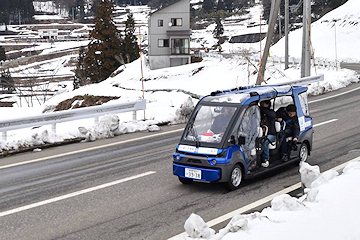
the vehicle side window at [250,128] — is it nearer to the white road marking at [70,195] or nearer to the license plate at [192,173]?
the license plate at [192,173]

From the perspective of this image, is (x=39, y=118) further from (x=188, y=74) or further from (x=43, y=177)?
(x=188, y=74)

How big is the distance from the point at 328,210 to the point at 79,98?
51.9 metres

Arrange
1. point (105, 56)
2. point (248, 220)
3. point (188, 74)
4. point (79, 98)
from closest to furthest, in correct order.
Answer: point (248, 220) → point (79, 98) → point (188, 74) → point (105, 56)

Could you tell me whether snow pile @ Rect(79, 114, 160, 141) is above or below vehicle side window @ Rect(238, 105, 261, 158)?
below

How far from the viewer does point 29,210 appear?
987 cm

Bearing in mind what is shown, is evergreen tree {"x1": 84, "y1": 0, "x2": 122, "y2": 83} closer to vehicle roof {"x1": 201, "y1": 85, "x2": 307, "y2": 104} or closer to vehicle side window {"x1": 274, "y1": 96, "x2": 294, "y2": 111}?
vehicle roof {"x1": 201, "y1": 85, "x2": 307, "y2": 104}

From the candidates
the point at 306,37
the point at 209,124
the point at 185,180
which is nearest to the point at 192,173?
the point at 185,180

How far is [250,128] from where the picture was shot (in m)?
11.1

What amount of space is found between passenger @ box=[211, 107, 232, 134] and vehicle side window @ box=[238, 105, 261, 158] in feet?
1.05

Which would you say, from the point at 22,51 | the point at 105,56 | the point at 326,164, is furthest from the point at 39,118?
the point at 22,51

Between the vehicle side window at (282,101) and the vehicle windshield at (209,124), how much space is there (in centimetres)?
157

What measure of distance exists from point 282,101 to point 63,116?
764 centimetres

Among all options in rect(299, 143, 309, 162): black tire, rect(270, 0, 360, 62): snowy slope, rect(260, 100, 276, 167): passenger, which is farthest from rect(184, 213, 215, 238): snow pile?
rect(270, 0, 360, 62): snowy slope

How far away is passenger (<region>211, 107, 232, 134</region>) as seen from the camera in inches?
426
